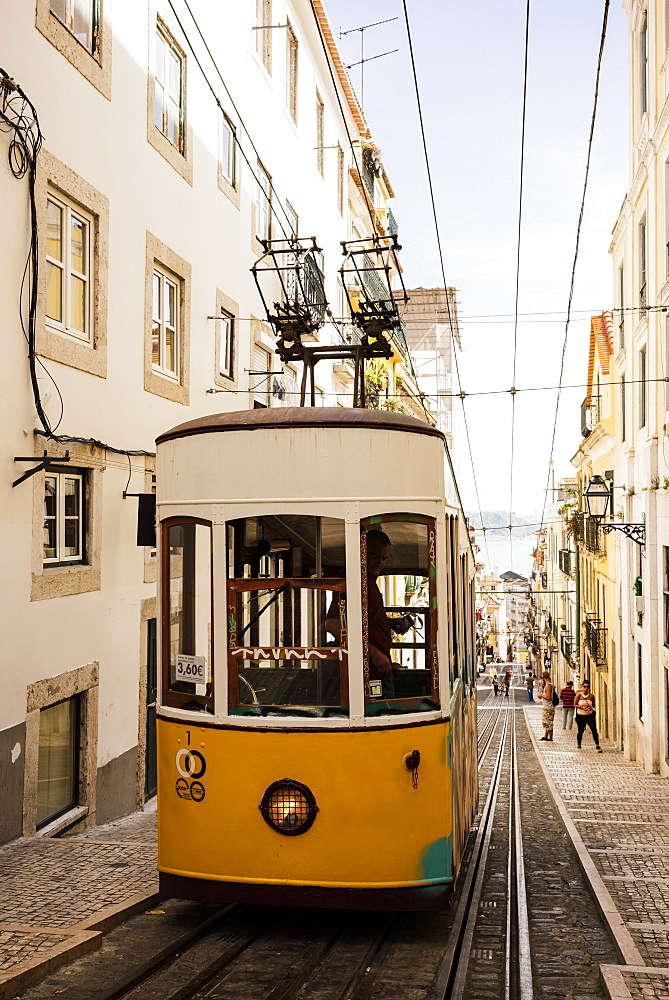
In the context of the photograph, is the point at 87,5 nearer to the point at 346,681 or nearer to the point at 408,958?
the point at 346,681

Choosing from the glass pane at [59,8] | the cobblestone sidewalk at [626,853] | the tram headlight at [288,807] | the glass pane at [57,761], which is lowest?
the cobblestone sidewalk at [626,853]

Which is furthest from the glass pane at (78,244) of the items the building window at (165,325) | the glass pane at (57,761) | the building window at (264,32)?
the building window at (264,32)

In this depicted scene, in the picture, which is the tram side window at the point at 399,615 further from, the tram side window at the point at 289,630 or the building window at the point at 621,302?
the building window at the point at 621,302

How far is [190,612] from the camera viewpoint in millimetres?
5777

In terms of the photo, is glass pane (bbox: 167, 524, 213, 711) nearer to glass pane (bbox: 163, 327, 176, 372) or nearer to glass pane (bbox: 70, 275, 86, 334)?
glass pane (bbox: 70, 275, 86, 334)

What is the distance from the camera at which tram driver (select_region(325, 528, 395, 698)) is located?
5.58 m

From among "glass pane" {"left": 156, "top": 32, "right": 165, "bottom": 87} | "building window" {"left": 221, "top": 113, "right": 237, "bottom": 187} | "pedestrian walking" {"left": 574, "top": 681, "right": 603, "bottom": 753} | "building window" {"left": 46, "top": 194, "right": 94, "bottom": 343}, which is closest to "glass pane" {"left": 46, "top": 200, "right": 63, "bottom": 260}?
"building window" {"left": 46, "top": 194, "right": 94, "bottom": 343}

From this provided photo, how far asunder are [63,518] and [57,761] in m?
2.21

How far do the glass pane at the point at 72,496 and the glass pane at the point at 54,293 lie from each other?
1.51 m

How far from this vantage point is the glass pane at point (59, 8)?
877cm

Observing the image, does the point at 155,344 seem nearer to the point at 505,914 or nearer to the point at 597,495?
the point at 505,914

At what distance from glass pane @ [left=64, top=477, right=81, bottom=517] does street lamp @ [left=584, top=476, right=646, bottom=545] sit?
11083mm

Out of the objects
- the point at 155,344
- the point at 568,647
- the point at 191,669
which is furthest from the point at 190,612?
the point at 568,647

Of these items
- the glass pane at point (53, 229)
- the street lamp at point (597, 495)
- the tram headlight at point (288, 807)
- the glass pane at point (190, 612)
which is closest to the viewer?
the tram headlight at point (288, 807)
